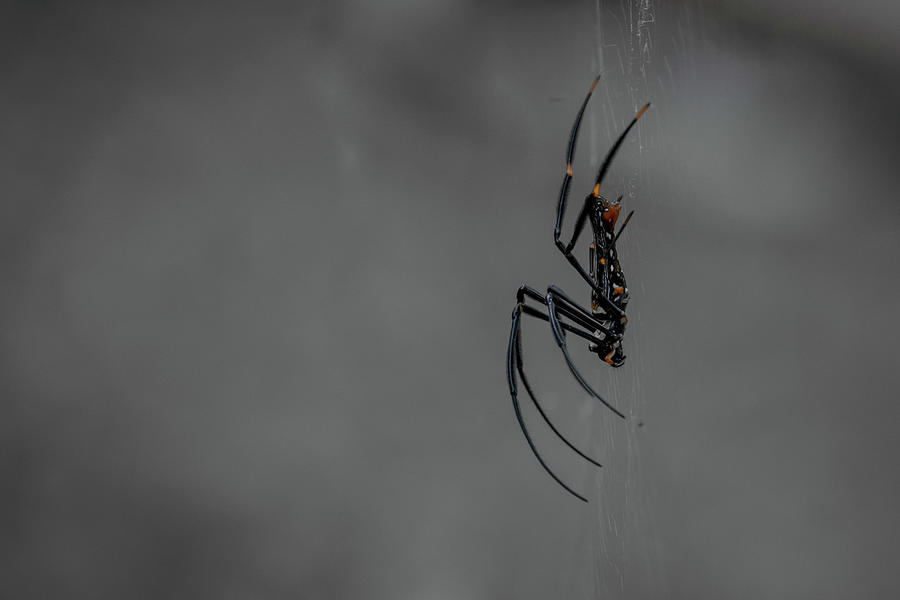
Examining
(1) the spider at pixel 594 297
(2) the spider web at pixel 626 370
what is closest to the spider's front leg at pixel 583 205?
(1) the spider at pixel 594 297

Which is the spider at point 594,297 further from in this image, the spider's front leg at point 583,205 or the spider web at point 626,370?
the spider web at point 626,370

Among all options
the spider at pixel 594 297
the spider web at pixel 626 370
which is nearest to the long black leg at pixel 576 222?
the spider at pixel 594 297

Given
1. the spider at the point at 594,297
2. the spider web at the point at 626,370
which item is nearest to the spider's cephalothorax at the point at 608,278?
the spider at the point at 594,297

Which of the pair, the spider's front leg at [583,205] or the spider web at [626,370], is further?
the spider web at [626,370]

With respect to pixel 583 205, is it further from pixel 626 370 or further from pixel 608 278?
pixel 626 370

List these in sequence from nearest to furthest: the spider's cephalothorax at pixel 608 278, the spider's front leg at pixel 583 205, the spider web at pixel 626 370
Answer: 1. the spider's front leg at pixel 583 205
2. the spider's cephalothorax at pixel 608 278
3. the spider web at pixel 626 370

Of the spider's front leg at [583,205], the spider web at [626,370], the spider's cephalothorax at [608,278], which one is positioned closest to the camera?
the spider's front leg at [583,205]

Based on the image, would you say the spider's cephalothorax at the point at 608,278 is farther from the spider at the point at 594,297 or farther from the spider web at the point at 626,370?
the spider web at the point at 626,370

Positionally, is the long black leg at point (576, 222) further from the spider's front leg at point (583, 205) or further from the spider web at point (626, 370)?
the spider web at point (626, 370)

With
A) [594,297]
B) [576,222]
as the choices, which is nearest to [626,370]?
[594,297]

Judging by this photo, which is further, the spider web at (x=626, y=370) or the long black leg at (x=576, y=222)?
the spider web at (x=626, y=370)

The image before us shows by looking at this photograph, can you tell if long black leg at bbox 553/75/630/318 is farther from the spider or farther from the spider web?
the spider web
